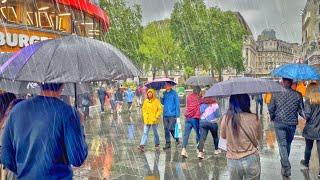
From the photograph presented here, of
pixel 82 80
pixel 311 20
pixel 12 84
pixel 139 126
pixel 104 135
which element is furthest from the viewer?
pixel 311 20

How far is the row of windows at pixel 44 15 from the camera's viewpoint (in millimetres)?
17500

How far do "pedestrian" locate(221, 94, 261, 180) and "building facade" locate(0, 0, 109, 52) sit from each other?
13.5 meters

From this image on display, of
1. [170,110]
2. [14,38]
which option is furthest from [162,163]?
[14,38]

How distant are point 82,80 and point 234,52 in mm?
55107

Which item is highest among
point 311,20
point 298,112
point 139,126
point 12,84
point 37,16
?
point 311,20

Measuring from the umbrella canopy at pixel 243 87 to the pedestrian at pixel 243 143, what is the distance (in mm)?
457

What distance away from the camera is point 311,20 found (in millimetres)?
73000

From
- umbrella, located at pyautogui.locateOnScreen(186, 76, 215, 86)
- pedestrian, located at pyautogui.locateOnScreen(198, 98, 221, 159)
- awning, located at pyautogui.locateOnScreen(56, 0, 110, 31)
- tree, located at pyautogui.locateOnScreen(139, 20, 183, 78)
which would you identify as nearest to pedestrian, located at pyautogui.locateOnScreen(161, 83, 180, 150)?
umbrella, located at pyautogui.locateOnScreen(186, 76, 215, 86)

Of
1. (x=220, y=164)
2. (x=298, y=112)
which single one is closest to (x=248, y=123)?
(x=298, y=112)

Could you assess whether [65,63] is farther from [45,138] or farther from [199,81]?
[199,81]

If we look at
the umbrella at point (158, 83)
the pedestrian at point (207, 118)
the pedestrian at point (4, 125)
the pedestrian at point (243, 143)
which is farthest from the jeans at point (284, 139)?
the pedestrian at point (4, 125)

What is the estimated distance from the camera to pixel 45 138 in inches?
132

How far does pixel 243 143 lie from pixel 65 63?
2.16 m

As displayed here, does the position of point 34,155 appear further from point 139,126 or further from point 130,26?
point 130,26
